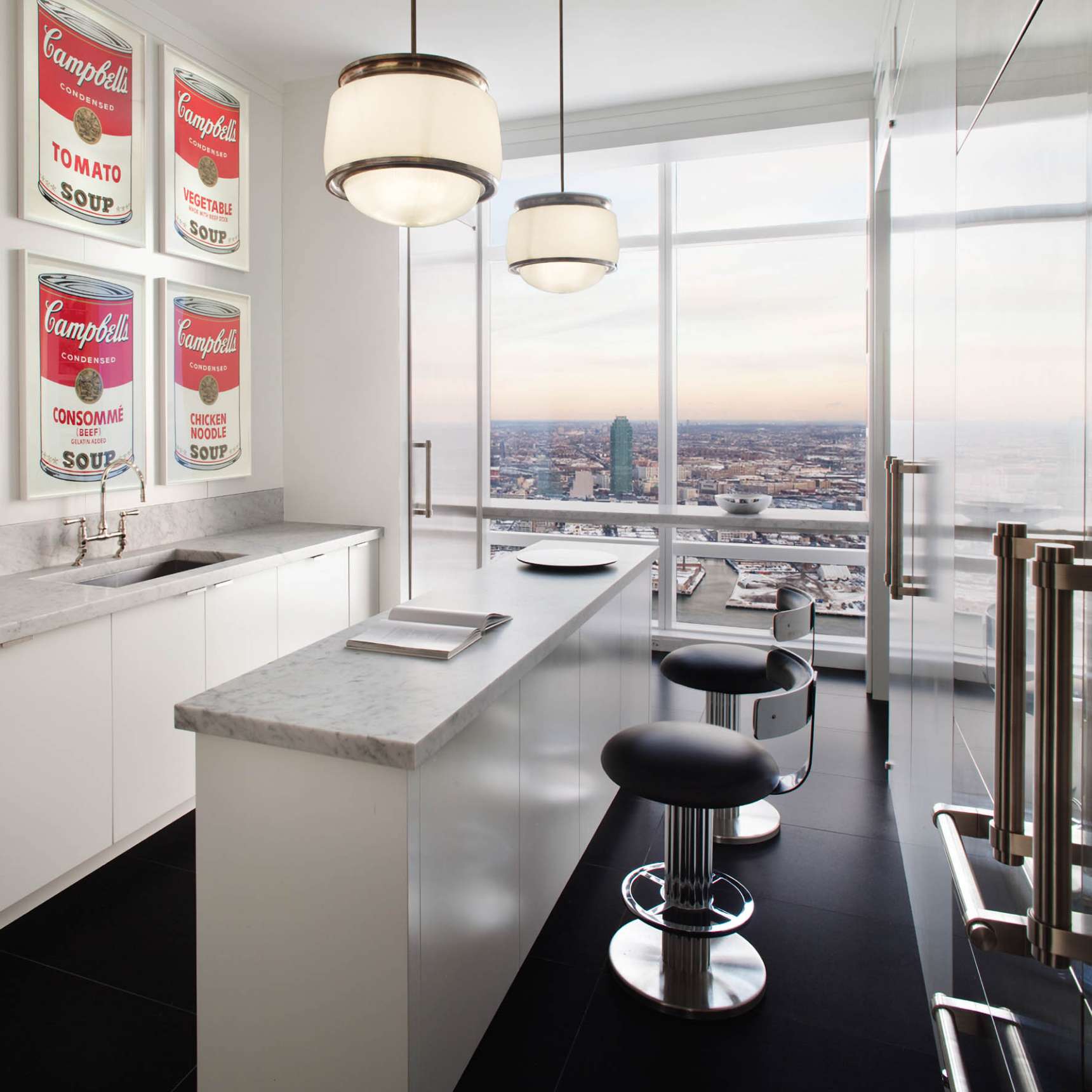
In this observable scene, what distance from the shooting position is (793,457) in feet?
16.6

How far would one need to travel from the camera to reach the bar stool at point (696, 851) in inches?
71.6

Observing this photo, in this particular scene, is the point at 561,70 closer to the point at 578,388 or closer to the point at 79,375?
the point at 79,375

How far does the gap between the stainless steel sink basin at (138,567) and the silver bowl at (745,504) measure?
2.53 metres

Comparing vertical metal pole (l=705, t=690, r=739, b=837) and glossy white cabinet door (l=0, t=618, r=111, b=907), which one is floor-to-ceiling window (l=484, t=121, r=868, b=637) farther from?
glossy white cabinet door (l=0, t=618, r=111, b=907)

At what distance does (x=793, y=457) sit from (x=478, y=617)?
350cm

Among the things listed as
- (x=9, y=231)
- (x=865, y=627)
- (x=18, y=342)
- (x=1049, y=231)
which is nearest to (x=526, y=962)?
(x=1049, y=231)

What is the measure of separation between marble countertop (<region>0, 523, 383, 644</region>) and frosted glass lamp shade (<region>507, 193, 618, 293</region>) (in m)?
1.58

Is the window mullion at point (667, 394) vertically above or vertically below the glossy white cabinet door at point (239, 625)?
above

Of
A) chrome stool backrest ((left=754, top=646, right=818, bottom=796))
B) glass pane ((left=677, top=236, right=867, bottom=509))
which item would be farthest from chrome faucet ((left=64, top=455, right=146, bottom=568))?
glass pane ((left=677, top=236, right=867, bottom=509))

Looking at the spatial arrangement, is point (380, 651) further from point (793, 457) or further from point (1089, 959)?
point (793, 457)

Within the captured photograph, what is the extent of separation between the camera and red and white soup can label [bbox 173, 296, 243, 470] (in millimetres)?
3764

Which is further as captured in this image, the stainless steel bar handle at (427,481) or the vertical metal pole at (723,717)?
the stainless steel bar handle at (427,481)

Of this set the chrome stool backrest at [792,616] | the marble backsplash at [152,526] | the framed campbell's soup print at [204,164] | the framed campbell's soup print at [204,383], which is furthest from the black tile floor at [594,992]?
the framed campbell's soup print at [204,164]

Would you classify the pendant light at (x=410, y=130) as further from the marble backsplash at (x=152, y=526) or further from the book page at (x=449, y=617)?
the marble backsplash at (x=152, y=526)
